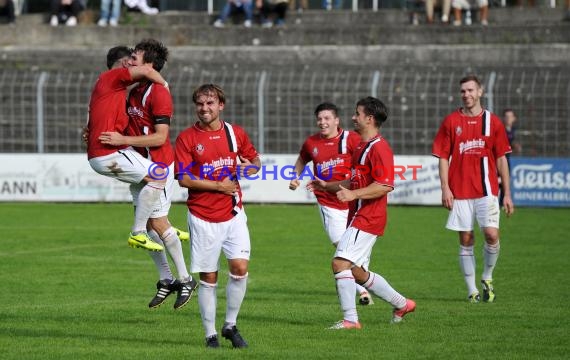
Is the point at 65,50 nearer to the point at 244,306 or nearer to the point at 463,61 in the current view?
the point at 463,61

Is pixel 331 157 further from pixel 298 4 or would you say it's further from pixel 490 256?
pixel 298 4

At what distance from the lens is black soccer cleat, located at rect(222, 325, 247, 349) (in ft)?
32.7

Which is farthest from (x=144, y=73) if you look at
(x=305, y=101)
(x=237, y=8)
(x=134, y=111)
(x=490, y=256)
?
(x=237, y=8)

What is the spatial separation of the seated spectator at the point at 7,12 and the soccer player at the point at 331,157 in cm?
2232

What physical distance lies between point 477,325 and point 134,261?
286 inches

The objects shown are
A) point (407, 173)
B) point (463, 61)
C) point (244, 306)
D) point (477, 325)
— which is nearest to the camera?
point (477, 325)

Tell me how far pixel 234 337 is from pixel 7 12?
85.2 ft

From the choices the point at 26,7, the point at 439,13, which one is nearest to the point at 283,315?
the point at 439,13

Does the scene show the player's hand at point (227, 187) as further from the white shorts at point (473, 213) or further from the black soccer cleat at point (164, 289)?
the white shorts at point (473, 213)

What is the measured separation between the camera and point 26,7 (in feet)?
117

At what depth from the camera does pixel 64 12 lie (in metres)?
34.0

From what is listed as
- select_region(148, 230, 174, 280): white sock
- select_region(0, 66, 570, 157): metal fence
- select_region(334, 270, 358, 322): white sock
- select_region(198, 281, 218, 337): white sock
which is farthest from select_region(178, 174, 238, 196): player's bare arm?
select_region(0, 66, 570, 157): metal fence

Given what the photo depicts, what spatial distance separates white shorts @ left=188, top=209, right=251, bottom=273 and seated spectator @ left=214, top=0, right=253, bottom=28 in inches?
903

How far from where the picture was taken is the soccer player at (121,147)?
36.3ft
